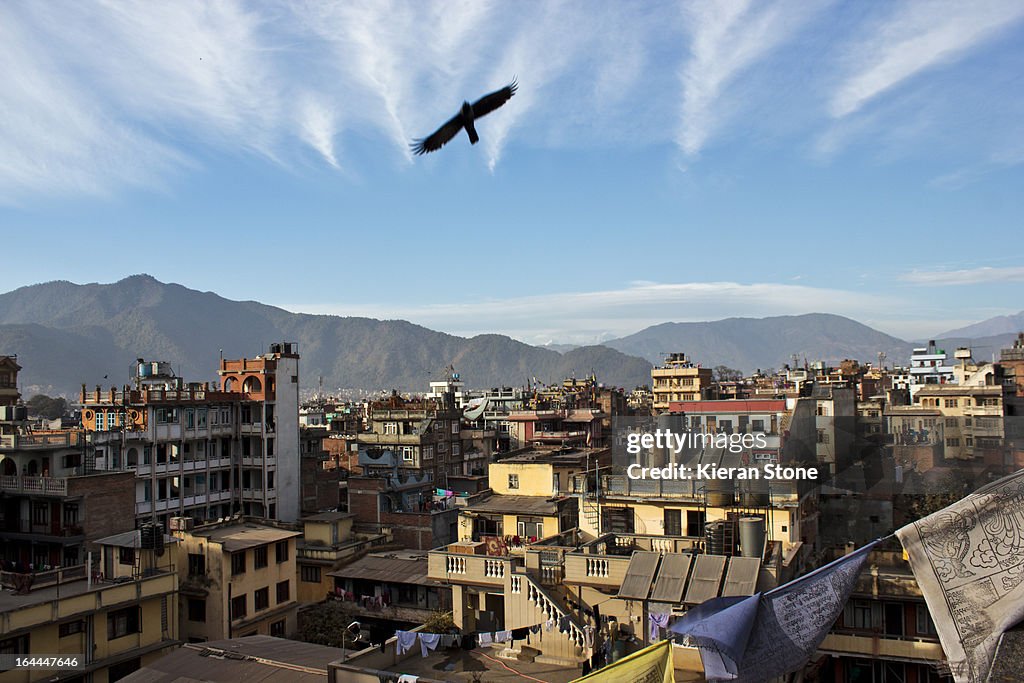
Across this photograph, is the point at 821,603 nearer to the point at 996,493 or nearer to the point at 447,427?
the point at 996,493

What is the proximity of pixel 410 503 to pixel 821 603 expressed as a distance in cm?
4225

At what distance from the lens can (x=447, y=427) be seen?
61.4 m

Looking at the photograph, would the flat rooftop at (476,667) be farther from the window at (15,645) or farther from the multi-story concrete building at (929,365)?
the multi-story concrete building at (929,365)

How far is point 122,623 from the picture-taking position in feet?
84.9

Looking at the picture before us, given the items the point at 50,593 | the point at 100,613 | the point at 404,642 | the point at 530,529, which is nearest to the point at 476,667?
the point at 404,642

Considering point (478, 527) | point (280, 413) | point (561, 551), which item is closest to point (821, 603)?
point (561, 551)

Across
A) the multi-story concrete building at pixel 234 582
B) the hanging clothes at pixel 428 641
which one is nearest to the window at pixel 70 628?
the multi-story concrete building at pixel 234 582

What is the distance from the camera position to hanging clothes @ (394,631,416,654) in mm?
17562

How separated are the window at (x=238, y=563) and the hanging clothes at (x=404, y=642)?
13.9 m

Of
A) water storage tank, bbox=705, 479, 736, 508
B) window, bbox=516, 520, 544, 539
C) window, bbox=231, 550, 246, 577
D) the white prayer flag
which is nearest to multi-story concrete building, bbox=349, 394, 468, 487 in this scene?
window, bbox=231, 550, 246, 577

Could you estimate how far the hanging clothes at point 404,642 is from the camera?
17562 millimetres

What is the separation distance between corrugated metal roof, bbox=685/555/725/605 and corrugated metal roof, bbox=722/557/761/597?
0.20 metres

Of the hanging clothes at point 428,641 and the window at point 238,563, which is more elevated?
the hanging clothes at point 428,641

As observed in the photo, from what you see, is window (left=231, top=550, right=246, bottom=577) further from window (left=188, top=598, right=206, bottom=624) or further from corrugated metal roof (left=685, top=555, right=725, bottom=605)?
corrugated metal roof (left=685, top=555, right=725, bottom=605)
